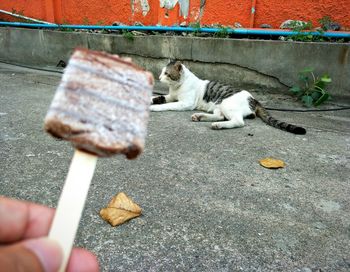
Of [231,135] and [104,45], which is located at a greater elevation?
[104,45]

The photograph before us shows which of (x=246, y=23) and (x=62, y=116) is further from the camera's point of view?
(x=246, y=23)

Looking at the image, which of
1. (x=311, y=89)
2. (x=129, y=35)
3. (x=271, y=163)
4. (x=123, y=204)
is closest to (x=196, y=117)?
(x=271, y=163)

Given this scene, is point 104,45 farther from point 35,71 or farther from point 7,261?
point 7,261

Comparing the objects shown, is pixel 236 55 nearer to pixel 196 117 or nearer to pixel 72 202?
pixel 196 117

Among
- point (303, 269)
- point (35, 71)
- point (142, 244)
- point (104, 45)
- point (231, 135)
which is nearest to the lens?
point (303, 269)

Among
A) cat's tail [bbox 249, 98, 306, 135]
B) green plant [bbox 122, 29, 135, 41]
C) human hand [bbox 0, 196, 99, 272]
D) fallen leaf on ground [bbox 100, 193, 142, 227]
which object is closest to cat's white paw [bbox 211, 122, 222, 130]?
cat's tail [bbox 249, 98, 306, 135]

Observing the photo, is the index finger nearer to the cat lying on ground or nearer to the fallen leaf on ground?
the fallen leaf on ground

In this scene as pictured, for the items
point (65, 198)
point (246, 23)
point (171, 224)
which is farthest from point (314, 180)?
point (246, 23)
